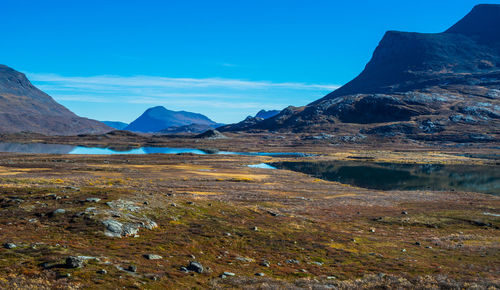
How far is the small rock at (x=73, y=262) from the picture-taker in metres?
18.5

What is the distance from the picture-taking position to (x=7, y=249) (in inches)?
805

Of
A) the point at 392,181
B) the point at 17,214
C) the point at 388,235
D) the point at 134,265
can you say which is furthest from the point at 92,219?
the point at 392,181

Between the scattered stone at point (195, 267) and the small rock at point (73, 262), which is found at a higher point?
the small rock at point (73, 262)

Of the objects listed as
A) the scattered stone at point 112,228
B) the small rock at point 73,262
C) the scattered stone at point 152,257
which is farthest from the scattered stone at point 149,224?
the small rock at point 73,262

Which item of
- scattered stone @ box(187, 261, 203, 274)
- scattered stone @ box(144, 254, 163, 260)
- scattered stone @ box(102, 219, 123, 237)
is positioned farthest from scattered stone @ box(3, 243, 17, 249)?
scattered stone @ box(187, 261, 203, 274)

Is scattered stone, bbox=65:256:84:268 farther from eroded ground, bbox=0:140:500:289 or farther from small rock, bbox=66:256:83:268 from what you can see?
eroded ground, bbox=0:140:500:289

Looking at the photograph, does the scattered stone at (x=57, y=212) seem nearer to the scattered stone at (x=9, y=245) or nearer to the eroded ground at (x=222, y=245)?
the eroded ground at (x=222, y=245)

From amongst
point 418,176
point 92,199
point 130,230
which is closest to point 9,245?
point 130,230

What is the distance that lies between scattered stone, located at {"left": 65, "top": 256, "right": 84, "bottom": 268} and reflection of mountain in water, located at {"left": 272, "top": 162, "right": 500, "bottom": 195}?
266 ft

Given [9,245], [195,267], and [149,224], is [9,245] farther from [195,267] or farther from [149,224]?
[195,267]

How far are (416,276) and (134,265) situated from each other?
19149mm

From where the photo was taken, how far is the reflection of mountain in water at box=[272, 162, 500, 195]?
3600 inches

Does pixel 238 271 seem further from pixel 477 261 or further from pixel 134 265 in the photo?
pixel 477 261

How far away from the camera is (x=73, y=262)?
18.6m
